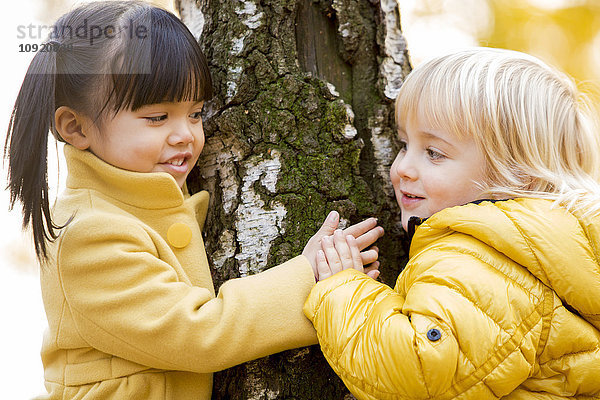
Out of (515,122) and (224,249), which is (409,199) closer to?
(515,122)

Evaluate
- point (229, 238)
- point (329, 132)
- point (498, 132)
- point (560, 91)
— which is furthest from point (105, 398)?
point (560, 91)

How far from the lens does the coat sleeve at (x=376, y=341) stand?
1.74 m

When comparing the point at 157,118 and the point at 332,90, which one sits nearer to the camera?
the point at 157,118

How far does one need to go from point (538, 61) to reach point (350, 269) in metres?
1.08

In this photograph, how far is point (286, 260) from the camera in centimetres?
232

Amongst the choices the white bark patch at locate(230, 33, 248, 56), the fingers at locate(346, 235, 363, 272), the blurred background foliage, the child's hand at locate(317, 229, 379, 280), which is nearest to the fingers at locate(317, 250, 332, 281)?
the child's hand at locate(317, 229, 379, 280)

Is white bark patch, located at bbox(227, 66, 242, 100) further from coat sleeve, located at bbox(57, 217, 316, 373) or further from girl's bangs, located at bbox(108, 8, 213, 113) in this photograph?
coat sleeve, located at bbox(57, 217, 316, 373)

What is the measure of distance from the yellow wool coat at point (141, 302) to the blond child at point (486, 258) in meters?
0.17

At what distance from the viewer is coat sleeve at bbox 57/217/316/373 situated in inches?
77.0

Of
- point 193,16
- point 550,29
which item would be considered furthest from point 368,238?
point 550,29

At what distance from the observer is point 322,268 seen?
2170 millimetres

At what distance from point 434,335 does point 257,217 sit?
2.94 feet

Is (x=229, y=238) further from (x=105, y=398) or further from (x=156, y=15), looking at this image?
(x=156, y=15)

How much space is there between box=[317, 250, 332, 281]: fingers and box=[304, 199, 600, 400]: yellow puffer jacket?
164mm
